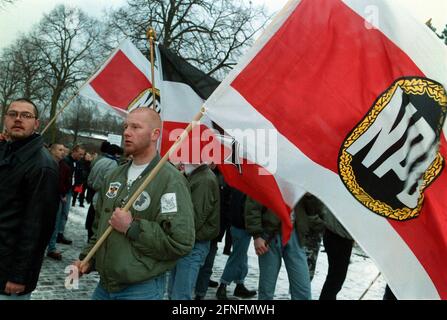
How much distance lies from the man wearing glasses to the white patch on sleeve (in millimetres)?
862

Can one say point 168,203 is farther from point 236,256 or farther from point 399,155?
point 236,256

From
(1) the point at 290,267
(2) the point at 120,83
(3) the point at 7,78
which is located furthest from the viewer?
(3) the point at 7,78

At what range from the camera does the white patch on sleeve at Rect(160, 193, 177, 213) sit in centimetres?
284

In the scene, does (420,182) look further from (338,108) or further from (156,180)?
(156,180)

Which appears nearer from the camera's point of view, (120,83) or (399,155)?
(399,155)

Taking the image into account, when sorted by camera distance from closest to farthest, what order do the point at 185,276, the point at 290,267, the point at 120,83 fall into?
the point at 185,276, the point at 290,267, the point at 120,83

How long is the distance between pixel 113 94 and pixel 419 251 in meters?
4.90

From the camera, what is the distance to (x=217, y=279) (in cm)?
701

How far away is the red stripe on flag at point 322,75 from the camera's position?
112 inches

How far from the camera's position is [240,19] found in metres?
23.0

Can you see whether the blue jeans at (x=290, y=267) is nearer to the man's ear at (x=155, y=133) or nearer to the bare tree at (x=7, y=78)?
the man's ear at (x=155, y=133)

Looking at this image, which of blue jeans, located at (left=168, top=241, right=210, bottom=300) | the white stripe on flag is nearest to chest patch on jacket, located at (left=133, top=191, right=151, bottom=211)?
the white stripe on flag

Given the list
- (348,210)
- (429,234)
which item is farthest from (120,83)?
(429,234)

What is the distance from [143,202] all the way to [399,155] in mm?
1606
